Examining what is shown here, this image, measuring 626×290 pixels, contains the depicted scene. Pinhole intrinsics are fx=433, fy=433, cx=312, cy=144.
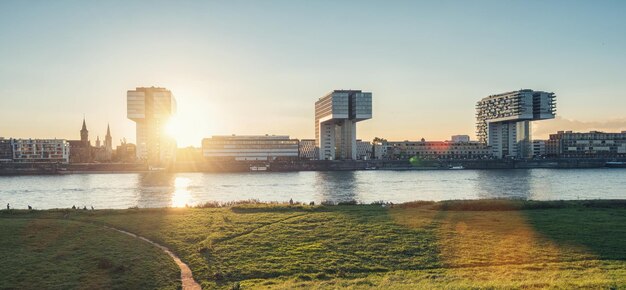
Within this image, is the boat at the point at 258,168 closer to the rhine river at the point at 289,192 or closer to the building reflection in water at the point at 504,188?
the rhine river at the point at 289,192

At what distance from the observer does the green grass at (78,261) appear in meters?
19.2

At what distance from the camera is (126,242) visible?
2588 centimetres

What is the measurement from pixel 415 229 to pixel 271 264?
1151 cm

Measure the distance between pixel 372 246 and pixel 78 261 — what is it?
1568 centimetres

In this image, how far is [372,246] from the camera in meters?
25.1

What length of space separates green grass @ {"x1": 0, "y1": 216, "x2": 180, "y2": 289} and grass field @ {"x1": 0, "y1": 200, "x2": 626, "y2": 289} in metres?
0.16

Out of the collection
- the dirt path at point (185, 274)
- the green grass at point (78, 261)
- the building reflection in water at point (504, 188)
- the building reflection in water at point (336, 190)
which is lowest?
the building reflection in water at point (504, 188)

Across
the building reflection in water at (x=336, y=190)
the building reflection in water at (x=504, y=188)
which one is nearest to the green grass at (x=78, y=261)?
the building reflection in water at (x=336, y=190)

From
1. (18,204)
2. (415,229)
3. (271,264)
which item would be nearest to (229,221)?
(271,264)

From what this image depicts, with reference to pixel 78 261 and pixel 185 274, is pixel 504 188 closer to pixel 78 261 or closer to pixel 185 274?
pixel 185 274

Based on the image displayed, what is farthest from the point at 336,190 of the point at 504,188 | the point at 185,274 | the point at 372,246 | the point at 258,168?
the point at 258,168

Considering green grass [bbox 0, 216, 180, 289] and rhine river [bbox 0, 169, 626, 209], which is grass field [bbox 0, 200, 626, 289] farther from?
rhine river [bbox 0, 169, 626, 209]

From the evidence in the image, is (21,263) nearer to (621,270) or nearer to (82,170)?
(621,270)

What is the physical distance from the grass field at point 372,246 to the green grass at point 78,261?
162 millimetres
